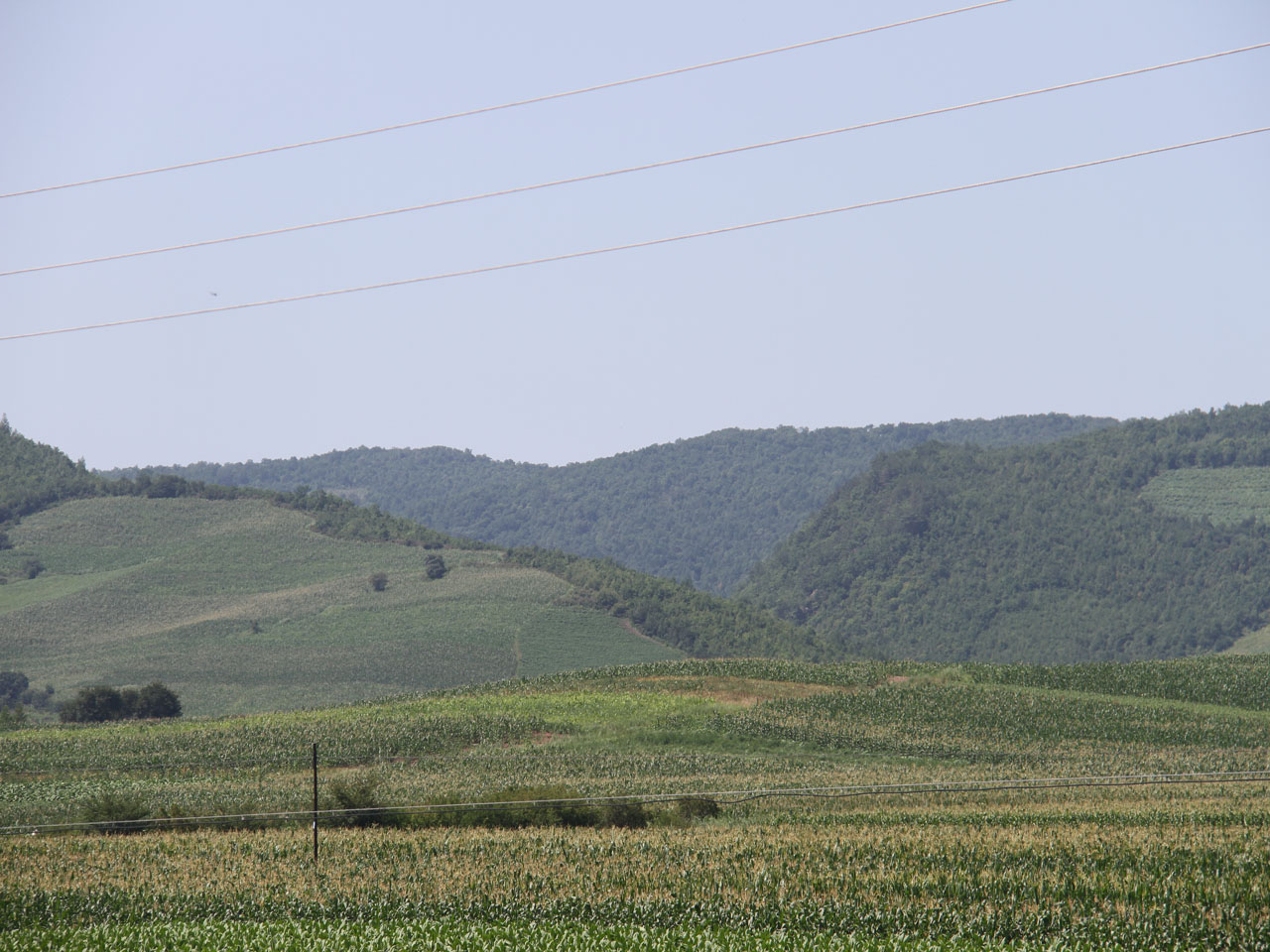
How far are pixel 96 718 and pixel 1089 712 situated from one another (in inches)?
1964

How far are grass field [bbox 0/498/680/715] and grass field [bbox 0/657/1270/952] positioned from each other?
48.9m

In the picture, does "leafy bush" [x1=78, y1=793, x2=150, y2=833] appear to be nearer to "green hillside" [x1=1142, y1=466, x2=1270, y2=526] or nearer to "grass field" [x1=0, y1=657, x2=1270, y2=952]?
"grass field" [x1=0, y1=657, x2=1270, y2=952]

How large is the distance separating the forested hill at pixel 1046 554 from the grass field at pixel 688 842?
83.8m

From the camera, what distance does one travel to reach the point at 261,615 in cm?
11344

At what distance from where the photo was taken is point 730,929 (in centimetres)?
1683

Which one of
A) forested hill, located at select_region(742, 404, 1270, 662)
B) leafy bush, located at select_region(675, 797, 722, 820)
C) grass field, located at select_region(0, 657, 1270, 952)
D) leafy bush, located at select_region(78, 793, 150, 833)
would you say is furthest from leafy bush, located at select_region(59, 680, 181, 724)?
forested hill, located at select_region(742, 404, 1270, 662)

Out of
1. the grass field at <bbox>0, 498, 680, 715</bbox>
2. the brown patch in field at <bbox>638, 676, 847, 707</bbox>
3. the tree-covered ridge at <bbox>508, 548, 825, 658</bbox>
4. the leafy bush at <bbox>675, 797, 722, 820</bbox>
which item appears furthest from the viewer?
the tree-covered ridge at <bbox>508, 548, 825, 658</bbox>

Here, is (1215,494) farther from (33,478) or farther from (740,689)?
(33,478)

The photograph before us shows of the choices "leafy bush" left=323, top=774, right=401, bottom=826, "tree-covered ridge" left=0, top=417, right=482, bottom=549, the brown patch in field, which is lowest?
the brown patch in field

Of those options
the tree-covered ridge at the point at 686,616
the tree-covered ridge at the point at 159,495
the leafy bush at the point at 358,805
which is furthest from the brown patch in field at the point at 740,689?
the tree-covered ridge at the point at 159,495

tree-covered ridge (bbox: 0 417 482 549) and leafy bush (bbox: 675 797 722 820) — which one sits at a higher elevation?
tree-covered ridge (bbox: 0 417 482 549)

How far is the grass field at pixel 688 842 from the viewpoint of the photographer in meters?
16.5

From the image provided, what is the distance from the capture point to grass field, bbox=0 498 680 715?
99.2 m

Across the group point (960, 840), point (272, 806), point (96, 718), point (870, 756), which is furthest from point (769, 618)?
point (960, 840)
